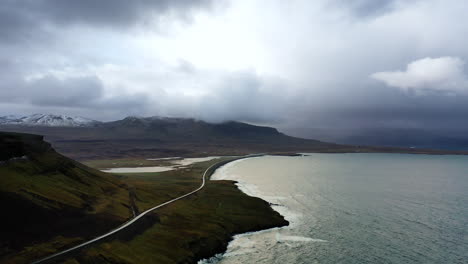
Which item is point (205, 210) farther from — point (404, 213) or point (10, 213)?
point (404, 213)

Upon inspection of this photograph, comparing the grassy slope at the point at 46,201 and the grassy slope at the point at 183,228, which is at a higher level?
the grassy slope at the point at 46,201

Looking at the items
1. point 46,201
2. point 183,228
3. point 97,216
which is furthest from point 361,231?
point 46,201

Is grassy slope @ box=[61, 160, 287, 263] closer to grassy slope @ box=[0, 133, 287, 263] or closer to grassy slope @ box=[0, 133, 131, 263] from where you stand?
grassy slope @ box=[0, 133, 287, 263]

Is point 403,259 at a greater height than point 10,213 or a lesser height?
lesser

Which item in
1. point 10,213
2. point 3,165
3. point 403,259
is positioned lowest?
point 403,259

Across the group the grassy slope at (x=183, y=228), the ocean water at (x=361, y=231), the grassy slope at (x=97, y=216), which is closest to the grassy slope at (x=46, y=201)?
the grassy slope at (x=97, y=216)

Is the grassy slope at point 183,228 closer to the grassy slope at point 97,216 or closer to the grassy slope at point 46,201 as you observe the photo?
the grassy slope at point 97,216

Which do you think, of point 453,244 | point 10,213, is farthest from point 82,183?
point 453,244

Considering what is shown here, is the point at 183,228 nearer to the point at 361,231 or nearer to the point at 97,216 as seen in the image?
the point at 97,216
